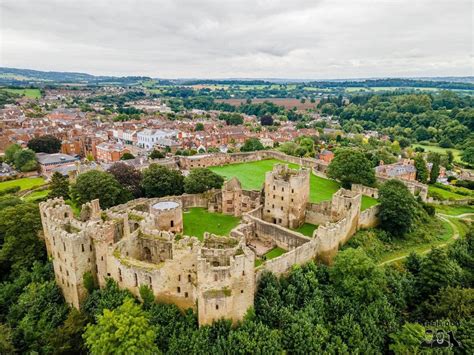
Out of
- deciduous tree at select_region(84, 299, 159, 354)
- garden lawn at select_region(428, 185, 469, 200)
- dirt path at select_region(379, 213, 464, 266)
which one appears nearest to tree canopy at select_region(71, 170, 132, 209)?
deciduous tree at select_region(84, 299, 159, 354)

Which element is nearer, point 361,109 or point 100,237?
point 100,237

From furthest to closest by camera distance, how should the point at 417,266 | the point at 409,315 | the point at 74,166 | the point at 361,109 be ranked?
the point at 361,109 < the point at 74,166 < the point at 417,266 < the point at 409,315

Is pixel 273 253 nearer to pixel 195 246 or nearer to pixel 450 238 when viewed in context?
pixel 195 246

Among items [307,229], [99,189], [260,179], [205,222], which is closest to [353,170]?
[260,179]

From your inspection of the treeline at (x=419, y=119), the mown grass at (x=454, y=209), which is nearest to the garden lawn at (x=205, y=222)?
the mown grass at (x=454, y=209)

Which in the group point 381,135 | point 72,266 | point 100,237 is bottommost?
point 381,135

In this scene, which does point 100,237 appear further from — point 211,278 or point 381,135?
point 381,135

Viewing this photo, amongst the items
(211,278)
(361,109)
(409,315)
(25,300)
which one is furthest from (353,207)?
(361,109)
